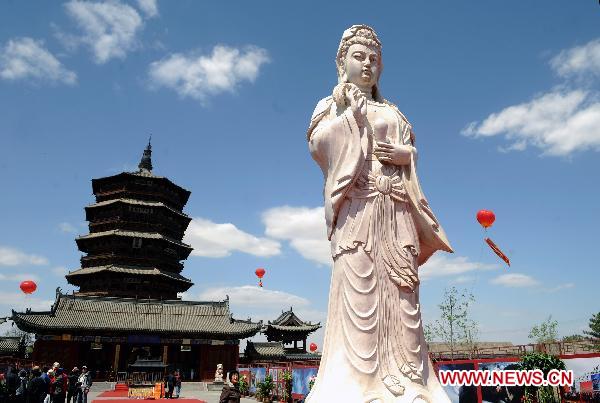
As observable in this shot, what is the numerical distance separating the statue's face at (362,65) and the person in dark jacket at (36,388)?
9.03 meters

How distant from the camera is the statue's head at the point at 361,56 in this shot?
5.16 metres

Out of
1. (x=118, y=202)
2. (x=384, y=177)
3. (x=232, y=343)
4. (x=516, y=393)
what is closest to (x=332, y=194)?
(x=384, y=177)

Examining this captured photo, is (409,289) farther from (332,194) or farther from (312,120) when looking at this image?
(312,120)

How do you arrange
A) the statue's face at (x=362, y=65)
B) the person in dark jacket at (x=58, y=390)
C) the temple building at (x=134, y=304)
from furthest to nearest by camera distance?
the temple building at (x=134, y=304) < the person in dark jacket at (x=58, y=390) < the statue's face at (x=362, y=65)

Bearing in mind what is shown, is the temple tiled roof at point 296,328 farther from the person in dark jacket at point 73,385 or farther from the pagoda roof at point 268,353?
the person in dark jacket at point 73,385

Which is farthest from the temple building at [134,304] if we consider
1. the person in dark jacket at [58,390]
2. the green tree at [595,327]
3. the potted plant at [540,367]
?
the green tree at [595,327]

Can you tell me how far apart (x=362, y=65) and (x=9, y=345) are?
1427 inches

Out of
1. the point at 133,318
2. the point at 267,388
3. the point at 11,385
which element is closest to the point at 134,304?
the point at 133,318

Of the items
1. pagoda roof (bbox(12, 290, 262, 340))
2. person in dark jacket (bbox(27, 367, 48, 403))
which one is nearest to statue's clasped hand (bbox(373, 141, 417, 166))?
person in dark jacket (bbox(27, 367, 48, 403))

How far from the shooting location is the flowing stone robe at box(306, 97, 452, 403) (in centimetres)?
409

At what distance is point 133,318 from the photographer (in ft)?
100

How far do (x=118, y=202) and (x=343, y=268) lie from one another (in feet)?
110

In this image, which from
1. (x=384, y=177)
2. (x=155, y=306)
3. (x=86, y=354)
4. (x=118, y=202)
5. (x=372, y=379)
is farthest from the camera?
(x=118, y=202)

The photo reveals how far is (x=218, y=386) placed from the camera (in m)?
26.3
